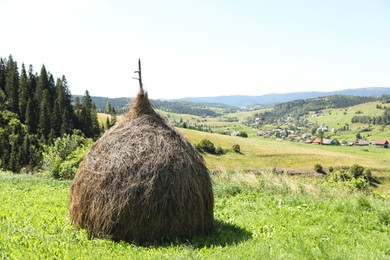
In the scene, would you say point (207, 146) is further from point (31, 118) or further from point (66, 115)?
point (31, 118)

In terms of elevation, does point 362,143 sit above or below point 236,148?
below

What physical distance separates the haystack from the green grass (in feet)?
1.24

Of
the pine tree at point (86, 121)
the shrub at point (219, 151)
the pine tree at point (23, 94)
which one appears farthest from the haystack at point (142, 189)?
the shrub at point (219, 151)

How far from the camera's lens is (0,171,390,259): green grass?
7.29 m

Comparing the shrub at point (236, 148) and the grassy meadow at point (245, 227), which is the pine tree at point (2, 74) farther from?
the grassy meadow at point (245, 227)

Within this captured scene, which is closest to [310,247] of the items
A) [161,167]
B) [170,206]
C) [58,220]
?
[170,206]

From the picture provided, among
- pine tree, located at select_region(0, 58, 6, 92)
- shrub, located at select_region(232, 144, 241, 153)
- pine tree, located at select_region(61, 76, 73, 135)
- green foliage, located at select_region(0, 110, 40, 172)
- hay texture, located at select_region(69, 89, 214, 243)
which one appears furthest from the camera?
shrub, located at select_region(232, 144, 241, 153)

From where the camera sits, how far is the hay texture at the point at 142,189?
26.8ft

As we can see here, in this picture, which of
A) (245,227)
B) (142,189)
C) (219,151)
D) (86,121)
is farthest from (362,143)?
(142,189)

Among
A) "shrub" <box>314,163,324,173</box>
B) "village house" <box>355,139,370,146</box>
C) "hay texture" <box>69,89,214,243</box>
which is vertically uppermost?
"hay texture" <box>69,89,214,243</box>

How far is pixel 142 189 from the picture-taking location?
8.18 meters

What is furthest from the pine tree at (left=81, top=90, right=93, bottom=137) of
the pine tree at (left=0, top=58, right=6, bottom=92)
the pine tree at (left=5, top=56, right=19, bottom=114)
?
the pine tree at (left=0, top=58, right=6, bottom=92)

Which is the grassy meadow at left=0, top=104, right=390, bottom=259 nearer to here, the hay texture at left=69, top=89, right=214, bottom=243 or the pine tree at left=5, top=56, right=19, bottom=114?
the hay texture at left=69, top=89, right=214, bottom=243

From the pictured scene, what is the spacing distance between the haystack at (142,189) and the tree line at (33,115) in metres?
71.9
